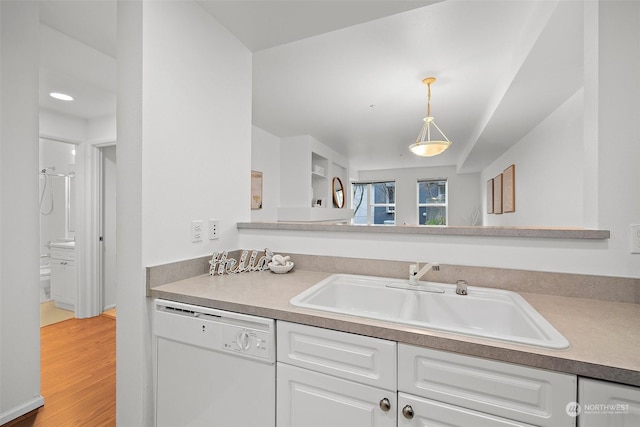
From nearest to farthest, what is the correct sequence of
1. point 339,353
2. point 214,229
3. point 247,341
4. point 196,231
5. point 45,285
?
point 339,353, point 247,341, point 196,231, point 214,229, point 45,285

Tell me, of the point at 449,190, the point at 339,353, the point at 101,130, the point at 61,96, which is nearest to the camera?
the point at 339,353

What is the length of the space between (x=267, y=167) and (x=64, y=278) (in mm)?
2801

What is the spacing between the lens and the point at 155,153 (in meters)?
1.27

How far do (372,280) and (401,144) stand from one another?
4.03 m

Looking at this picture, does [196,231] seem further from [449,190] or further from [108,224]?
[449,190]

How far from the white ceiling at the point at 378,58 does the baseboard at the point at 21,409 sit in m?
2.23

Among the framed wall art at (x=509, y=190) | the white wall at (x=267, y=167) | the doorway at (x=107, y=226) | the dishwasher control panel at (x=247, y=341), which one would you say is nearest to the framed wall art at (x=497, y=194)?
the framed wall art at (x=509, y=190)

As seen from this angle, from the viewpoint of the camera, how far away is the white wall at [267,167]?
3.90m

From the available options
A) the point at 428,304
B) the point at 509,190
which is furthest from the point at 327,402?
the point at 509,190

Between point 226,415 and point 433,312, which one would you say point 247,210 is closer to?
point 226,415

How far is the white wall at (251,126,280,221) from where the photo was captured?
12.8 ft

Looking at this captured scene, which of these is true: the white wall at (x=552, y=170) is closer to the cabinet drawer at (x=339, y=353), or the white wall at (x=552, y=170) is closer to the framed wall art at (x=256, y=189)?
the cabinet drawer at (x=339, y=353)

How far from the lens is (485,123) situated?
10.6 feet

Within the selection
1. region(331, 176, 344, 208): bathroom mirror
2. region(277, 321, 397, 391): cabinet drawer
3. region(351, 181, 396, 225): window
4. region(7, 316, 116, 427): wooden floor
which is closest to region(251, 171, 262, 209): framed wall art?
region(331, 176, 344, 208): bathroom mirror
